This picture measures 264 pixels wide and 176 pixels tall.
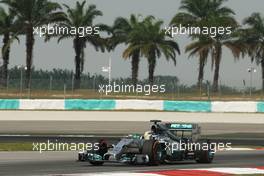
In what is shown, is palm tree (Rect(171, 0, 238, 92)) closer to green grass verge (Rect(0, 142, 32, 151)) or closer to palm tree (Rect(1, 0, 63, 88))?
palm tree (Rect(1, 0, 63, 88))

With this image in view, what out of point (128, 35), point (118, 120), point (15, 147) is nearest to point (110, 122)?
point (118, 120)

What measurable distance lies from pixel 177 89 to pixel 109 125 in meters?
7.98

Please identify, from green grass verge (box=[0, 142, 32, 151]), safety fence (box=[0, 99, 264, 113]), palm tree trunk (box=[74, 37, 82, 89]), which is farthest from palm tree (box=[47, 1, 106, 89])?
green grass verge (box=[0, 142, 32, 151])

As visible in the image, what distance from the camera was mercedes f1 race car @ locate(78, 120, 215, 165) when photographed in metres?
17.6

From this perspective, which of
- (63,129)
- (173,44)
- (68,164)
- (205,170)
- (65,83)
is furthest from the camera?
(173,44)

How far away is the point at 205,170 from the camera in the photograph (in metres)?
16.8

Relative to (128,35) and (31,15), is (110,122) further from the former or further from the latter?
(128,35)

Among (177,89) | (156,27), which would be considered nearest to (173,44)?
(156,27)

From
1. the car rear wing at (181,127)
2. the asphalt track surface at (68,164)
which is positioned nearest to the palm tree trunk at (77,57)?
the asphalt track surface at (68,164)

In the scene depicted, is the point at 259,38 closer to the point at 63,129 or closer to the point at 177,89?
the point at 177,89

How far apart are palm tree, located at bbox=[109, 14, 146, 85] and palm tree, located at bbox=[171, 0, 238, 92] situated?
15.6ft

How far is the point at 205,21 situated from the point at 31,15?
15.9 meters

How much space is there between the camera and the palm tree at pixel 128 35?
66500 mm

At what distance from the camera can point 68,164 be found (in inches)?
727
